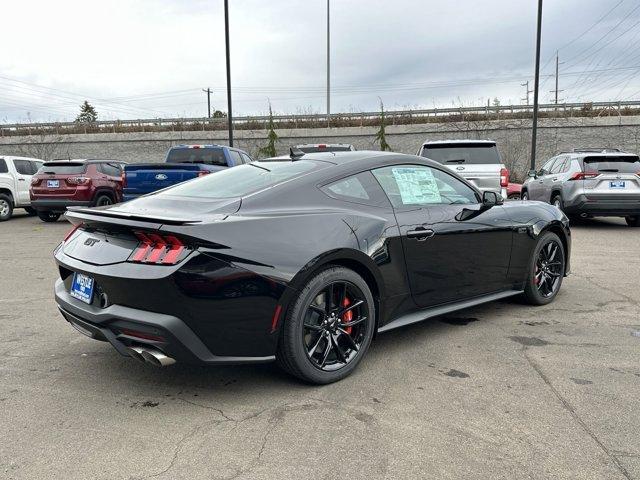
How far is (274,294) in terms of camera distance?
2840 mm

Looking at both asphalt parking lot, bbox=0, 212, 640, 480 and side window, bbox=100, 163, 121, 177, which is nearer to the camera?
asphalt parking lot, bbox=0, 212, 640, 480

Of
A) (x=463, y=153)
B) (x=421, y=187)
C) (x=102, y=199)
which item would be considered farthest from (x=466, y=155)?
(x=102, y=199)

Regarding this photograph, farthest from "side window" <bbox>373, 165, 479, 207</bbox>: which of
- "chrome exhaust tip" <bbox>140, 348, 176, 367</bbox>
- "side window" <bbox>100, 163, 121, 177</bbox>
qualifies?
"side window" <bbox>100, 163, 121, 177</bbox>

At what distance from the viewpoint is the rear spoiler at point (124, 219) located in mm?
2762

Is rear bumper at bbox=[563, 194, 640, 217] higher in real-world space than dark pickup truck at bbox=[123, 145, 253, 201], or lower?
lower

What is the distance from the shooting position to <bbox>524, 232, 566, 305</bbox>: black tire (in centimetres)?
484

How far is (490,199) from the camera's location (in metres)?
4.36

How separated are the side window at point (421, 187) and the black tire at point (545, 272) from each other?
102 cm

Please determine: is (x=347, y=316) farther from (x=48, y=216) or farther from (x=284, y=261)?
(x=48, y=216)

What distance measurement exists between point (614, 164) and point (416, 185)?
27.0 feet

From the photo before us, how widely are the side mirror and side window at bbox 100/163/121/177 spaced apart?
421 inches

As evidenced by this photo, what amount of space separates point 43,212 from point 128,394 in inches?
455

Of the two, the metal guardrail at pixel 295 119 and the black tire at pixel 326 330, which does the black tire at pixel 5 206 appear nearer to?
the black tire at pixel 326 330

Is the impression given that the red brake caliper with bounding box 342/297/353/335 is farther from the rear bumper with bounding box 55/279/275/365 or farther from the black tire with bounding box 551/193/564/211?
the black tire with bounding box 551/193/564/211
